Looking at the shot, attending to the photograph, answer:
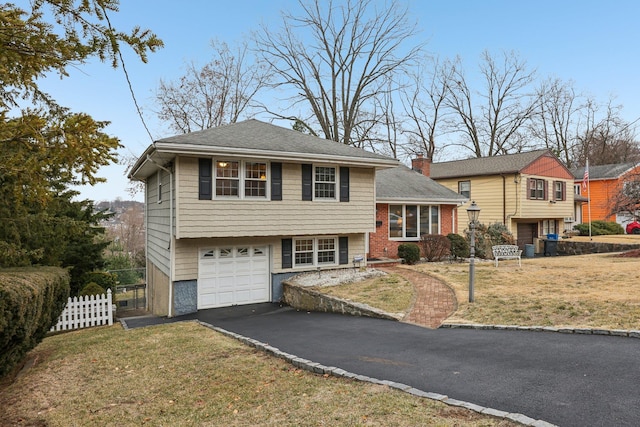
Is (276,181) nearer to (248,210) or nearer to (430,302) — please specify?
(248,210)

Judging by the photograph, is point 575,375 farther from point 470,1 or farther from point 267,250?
point 470,1

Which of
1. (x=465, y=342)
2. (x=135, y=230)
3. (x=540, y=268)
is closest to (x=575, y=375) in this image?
(x=465, y=342)

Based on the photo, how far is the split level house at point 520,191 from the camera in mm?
24266

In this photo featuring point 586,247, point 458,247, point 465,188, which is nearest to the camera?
point 458,247

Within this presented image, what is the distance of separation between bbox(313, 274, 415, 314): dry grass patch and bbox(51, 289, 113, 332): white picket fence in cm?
693

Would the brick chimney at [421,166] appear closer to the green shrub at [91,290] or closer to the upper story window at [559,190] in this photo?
the upper story window at [559,190]

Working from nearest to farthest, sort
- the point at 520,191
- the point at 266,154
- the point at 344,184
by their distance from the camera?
the point at 266,154, the point at 344,184, the point at 520,191

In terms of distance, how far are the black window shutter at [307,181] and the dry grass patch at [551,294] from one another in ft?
18.2

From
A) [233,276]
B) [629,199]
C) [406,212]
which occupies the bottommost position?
[233,276]

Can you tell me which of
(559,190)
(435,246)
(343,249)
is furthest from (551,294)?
(559,190)

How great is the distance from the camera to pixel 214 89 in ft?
96.0

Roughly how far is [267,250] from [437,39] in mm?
23384

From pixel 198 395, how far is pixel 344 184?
35.1ft

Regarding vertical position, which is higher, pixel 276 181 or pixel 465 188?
pixel 465 188
